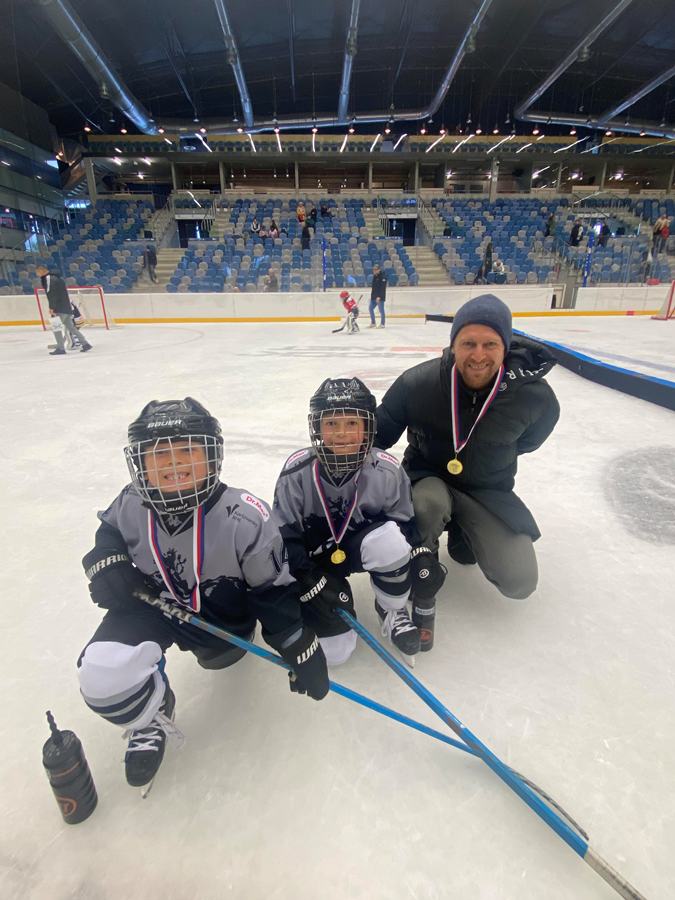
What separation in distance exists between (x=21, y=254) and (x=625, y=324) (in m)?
16.1

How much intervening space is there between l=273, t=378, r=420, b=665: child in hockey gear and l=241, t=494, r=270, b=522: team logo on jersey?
0.51 feet

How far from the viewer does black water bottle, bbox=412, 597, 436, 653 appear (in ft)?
4.09

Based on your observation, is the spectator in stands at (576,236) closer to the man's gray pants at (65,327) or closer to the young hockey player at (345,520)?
the man's gray pants at (65,327)

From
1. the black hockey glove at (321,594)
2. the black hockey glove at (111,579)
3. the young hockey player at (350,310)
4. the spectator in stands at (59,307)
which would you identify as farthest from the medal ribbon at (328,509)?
the young hockey player at (350,310)

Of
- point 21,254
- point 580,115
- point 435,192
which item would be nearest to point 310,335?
point 21,254

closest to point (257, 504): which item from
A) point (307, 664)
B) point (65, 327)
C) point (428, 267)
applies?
point (307, 664)

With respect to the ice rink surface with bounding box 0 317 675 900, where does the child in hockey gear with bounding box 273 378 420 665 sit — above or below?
above

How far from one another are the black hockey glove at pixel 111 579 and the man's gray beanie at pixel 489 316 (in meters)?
1.05

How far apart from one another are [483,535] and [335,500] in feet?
1.69

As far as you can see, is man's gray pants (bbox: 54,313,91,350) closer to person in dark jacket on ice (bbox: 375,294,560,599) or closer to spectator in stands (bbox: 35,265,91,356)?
spectator in stands (bbox: 35,265,91,356)

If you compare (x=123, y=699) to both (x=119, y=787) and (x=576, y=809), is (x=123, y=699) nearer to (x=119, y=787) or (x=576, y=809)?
(x=119, y=787)

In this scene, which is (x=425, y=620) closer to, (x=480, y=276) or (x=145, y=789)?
(x=145, y=789)

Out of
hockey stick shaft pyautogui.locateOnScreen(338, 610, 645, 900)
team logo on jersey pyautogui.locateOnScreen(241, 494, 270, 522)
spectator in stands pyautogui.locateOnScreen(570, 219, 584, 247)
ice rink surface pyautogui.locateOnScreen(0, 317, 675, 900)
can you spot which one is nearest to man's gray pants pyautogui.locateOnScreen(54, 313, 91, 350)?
ice rink surface pyautogui.locateOnScreen(0, 317, 675, 900)

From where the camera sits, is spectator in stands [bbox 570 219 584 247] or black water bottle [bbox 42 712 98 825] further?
spectator in stands [bbox 570 219 584 247]
